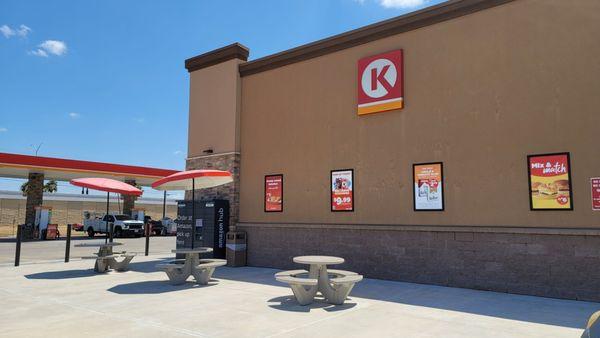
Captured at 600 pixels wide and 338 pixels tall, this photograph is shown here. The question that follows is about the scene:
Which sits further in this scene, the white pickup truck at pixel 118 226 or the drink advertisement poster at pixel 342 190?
the white pickup truck at pixel 118 226

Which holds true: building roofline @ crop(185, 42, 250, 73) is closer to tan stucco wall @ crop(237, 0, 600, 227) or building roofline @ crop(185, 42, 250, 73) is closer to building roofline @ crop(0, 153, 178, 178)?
tan stucco wall @ crop(237, 0, 600, 227)

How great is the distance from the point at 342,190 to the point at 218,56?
7025 mm

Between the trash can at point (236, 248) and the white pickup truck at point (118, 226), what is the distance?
70.2 feet

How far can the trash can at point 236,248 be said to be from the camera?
13.8 meters

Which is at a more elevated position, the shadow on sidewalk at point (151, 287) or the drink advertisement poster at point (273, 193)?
the drink advertisement poster at point (273, 193)

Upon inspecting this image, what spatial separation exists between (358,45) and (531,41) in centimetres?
449

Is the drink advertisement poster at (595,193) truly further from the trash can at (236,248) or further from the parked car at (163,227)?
the parked car at (163,227)

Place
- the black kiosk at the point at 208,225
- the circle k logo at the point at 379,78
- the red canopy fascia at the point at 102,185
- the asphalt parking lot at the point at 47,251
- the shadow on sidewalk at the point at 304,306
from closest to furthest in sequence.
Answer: the shadow on sidewalk at the point at 304,306 < the circle k logo at the point at 379,78 < the red canopy fascia at the point at 102,185 < the black kiosk at the point at 208,225 < the asphalt parking lot at the point at 47,251

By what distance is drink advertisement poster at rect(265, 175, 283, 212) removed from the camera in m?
13.6

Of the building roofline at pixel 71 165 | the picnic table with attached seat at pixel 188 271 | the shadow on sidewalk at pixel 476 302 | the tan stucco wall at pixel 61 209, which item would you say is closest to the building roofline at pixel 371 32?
the shadow on sidewalk at pixel 476 302

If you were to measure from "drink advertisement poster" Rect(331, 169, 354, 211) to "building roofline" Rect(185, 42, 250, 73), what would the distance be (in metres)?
5.75

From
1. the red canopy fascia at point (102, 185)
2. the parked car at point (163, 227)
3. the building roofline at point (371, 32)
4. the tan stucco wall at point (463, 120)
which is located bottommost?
the parked car at point (163, 227)

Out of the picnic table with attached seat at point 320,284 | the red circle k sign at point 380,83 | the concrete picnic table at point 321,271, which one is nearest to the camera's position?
the picnic table with attached seat at point 320,284

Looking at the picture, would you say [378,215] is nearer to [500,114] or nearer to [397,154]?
[397,154]
